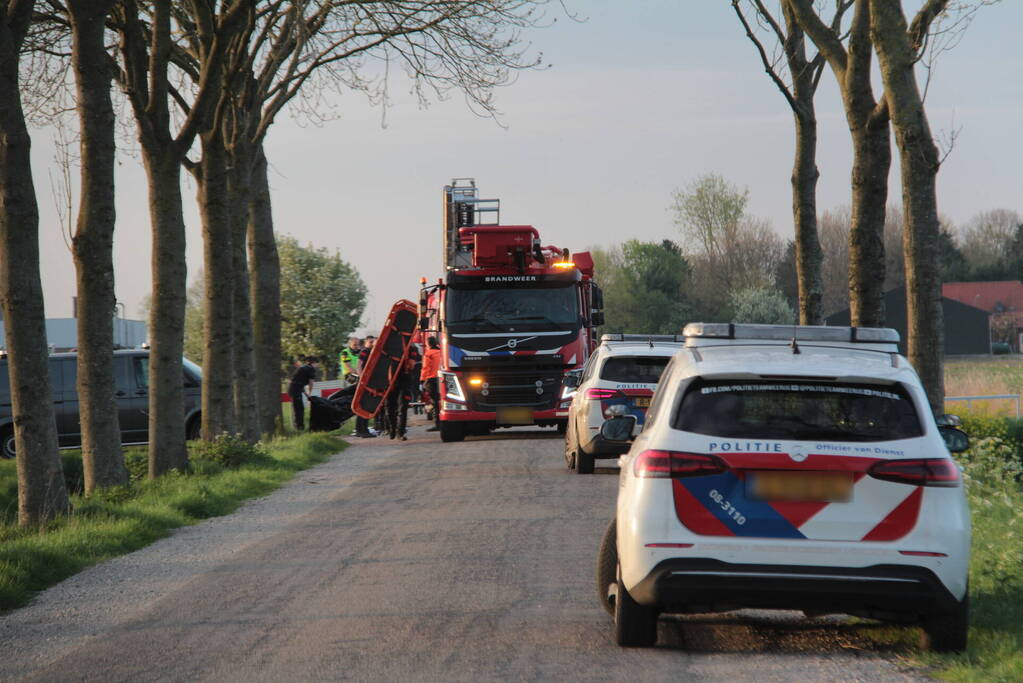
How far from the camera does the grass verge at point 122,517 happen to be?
945 cm

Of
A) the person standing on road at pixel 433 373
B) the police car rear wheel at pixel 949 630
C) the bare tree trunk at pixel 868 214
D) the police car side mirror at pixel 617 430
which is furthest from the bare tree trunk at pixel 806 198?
the police car rear wheel at pixel 949 630

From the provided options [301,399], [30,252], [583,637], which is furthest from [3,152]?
[301,399]

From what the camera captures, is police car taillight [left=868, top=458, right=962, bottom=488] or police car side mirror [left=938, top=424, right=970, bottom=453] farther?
police car side mirror [left=938, top=424, right=970, bottom=453]

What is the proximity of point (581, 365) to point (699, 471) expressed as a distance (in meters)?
17.3

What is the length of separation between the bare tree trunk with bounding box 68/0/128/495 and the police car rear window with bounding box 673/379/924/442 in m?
9.20

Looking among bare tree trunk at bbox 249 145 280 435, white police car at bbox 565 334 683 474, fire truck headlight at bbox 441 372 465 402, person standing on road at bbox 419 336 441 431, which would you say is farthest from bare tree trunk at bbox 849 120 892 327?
bare tree trunk at bbox 249 145 280 435

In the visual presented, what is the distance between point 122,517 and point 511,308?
1181cm

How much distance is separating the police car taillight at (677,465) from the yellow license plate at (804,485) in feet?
0.57

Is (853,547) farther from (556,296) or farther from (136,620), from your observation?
(556,296)

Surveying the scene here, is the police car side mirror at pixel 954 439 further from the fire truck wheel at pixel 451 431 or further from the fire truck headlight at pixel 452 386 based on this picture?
the fire truck wheel at pixel 451 431

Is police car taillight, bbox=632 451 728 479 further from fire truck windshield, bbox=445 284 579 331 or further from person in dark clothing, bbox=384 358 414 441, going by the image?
person in dark clothing, bbox=384 358 414 441

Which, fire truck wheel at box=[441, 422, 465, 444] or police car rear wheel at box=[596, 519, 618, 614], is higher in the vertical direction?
police car rear wheel at box=[596, 519, 618, 614]

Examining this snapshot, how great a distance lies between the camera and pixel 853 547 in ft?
20.1

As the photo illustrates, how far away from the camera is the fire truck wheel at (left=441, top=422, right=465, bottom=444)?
24391 millimetres
